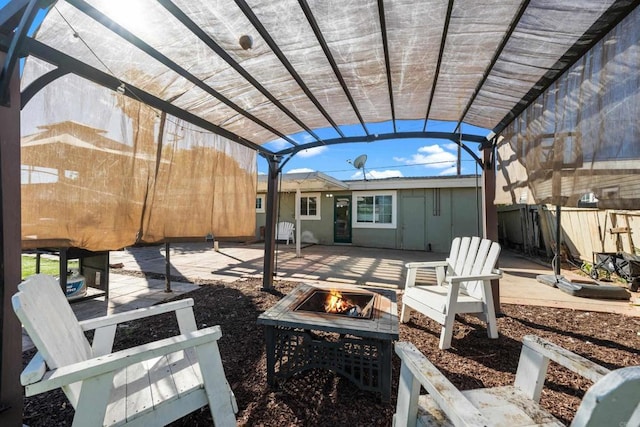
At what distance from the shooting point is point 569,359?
1.19 meters

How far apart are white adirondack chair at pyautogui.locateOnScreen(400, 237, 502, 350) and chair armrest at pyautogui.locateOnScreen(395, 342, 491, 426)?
1.47 meters

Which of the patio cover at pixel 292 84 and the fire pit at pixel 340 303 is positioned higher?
the patio cover at pixel 292 84

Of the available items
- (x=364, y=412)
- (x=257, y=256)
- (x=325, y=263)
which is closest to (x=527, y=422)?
(x=364, y=412)

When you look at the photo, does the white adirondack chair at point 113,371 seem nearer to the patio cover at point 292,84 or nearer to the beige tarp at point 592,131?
the patio cover at point 292,84

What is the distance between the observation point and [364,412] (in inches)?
69.4

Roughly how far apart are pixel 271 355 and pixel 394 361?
1070mm

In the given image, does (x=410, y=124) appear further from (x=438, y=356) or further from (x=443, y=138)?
(x=438, y=356)

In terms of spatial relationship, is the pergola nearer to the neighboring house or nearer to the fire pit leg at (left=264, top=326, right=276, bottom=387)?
the fire pit leg at (left=264, top=326, right=276, bottom=387)

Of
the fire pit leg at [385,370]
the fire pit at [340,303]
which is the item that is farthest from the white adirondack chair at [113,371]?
the fire pit leg at [385,370]

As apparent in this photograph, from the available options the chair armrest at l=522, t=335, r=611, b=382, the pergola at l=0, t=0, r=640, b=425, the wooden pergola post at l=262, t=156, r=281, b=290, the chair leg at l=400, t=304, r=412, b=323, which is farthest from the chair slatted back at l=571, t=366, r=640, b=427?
the wooden pergola post at l=262, t=156, r=281, b=290

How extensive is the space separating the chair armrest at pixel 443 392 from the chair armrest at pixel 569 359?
1.63 feet

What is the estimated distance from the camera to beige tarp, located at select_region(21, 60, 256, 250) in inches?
79.7

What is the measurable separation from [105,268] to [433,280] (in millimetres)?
5450

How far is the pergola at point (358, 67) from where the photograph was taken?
157 centimetres
